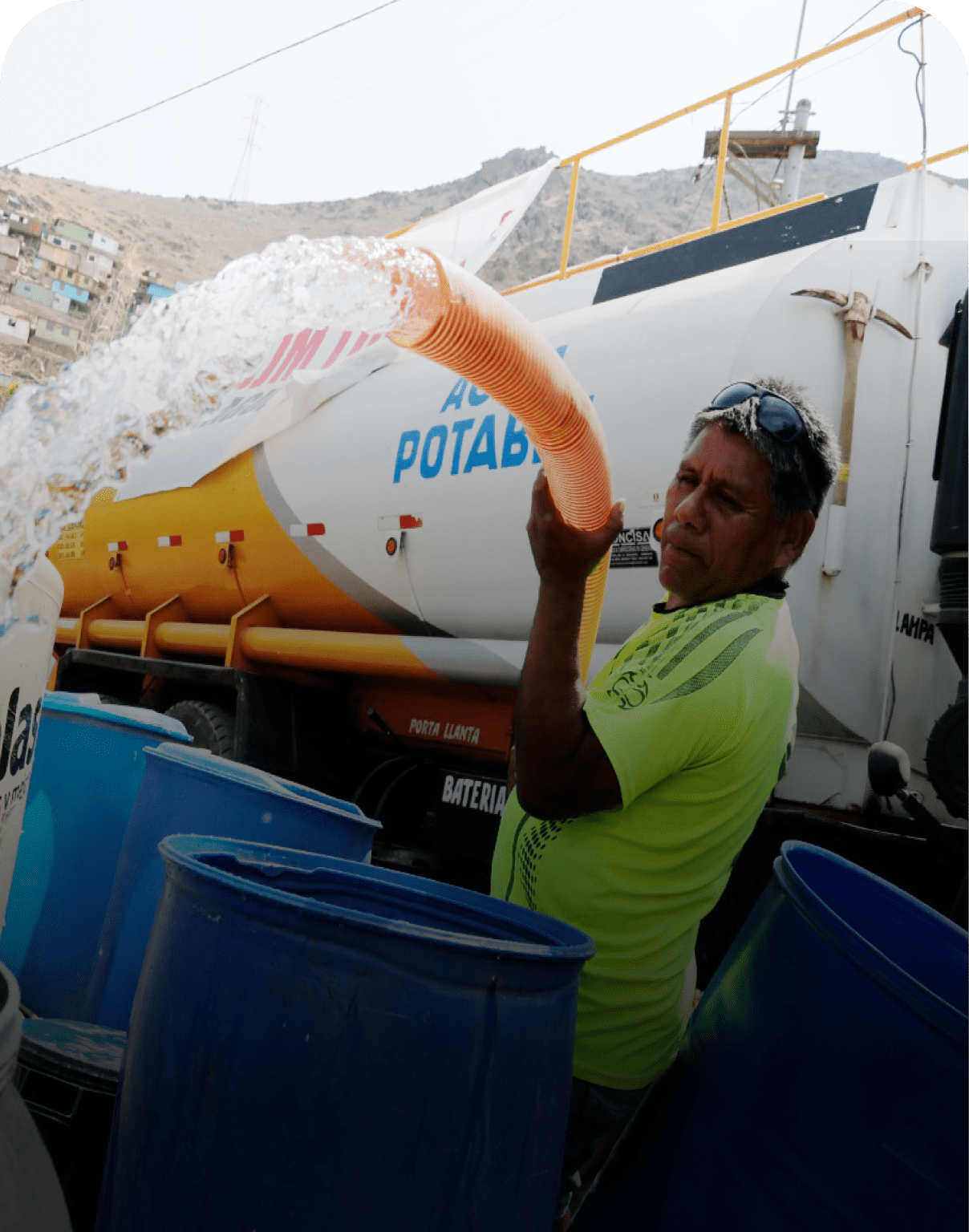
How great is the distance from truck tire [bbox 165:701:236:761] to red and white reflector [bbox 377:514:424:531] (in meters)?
1.22

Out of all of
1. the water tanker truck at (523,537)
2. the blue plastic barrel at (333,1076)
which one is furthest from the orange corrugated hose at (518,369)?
the blue plastic barrel at (333,1076)

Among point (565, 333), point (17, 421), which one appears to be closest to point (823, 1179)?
point (17, 421)

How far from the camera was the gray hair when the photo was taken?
154 centimetres

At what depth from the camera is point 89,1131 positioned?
1290mm

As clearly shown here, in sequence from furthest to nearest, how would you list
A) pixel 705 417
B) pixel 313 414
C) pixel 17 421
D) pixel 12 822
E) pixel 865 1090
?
pixel 313 414 < pixel 705 417 < pixel 17 421 < pixel 12 822 < pixel 865 1090

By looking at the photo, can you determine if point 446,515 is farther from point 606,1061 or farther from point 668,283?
point 606,1061

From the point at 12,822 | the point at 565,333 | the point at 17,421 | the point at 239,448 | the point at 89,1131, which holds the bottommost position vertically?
the point at 89,1131

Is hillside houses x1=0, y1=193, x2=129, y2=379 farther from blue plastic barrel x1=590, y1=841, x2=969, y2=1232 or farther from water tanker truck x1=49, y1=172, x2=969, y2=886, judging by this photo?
blue plastic barrel x1=590, y1=841, x2=969, y2=1232

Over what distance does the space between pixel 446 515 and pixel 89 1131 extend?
2.55 metres

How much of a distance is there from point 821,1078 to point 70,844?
1701mm

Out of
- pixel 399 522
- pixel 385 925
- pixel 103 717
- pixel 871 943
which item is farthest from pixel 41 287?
pixel 871 943

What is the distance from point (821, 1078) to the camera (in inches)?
41.7

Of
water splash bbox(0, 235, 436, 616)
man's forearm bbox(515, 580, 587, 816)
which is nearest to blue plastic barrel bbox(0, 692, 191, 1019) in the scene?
water splash bbox(0, 235, 436, 616)

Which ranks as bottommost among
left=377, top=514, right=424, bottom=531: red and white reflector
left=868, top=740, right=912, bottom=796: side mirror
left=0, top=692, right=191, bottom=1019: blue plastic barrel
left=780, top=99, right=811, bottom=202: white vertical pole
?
left=0, top=692, right=191, bottom=1019: blue plastic barrel
